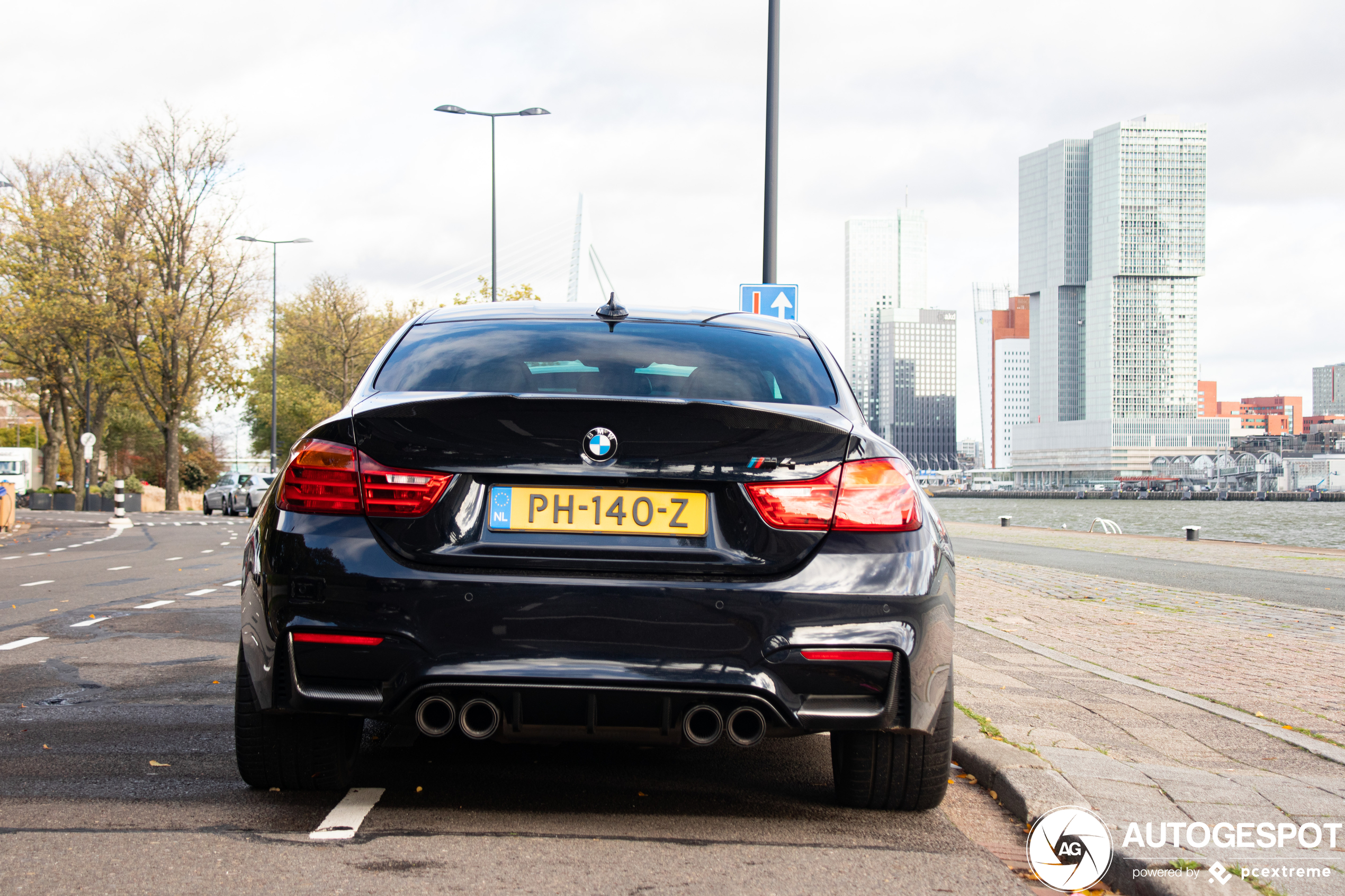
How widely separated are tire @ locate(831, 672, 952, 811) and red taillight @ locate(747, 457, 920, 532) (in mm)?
634

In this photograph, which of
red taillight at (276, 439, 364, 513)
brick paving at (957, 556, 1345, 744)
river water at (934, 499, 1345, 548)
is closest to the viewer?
red taillight at (276, 439, 364, 513)

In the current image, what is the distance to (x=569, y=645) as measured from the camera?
3217 mm

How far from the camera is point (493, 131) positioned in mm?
36500

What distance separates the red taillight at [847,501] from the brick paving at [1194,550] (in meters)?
18.5

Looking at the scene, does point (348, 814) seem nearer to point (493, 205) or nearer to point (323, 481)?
point (323, 481)

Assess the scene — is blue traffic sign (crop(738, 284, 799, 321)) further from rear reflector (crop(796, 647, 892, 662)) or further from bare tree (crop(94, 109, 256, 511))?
bare tree (crop(94, 109, 256, 511))

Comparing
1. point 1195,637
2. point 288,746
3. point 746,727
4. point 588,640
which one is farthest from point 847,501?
point 1195,637

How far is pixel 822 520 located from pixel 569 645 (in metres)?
0.75

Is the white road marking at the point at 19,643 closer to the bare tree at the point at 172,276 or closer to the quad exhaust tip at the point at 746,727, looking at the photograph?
the quad exhaust tip at the point at 746,727

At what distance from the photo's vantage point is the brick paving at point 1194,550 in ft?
72.2

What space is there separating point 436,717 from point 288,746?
0.73 m

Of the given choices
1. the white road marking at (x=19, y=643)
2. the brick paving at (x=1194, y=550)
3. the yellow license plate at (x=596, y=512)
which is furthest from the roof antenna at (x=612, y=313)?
the brick paving at (x=1194, y=550)

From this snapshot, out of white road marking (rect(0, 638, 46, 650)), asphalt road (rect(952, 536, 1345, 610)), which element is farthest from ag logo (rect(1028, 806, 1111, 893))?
asphalt road (rect(952, 536, 1345, 610))

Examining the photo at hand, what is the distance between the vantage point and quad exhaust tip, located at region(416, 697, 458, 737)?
129 inches
